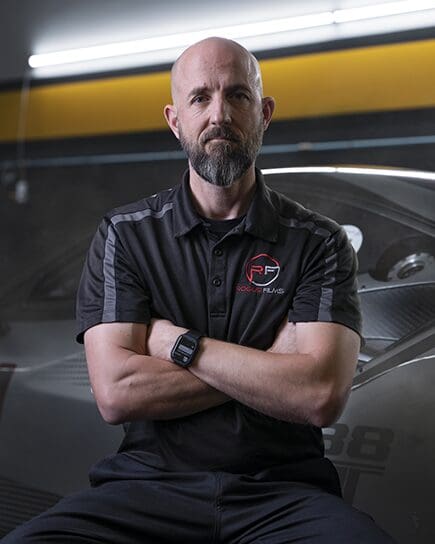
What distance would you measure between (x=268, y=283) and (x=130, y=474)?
0.45m

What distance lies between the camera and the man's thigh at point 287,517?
1.39 meters

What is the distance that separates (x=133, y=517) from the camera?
1.49 meters

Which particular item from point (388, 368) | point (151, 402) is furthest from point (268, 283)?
point (388, 368)

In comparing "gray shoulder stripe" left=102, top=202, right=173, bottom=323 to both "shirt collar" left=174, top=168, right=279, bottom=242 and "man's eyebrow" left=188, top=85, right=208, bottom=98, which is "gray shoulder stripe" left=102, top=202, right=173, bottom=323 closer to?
"shirt collar" left=174, top=168, right=279, bottom=242

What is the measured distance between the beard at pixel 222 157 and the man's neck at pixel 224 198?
22 mm

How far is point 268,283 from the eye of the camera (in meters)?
1.62

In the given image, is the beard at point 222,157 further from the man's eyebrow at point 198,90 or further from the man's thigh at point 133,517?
the man's thigh at point 133,517

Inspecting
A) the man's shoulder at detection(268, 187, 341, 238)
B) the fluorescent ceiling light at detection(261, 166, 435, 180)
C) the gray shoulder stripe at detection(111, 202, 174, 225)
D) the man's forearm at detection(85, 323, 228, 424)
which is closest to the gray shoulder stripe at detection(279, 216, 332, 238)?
the man's shoulder at detection(268, 187, 341, 238)

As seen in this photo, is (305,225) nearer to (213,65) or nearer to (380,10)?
(213,65)

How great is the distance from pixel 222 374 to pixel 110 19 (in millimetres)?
1646

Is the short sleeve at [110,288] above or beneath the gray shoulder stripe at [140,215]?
beneath

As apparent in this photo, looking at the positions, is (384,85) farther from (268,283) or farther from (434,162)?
(268,283)

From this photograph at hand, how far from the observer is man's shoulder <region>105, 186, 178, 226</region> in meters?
1.70

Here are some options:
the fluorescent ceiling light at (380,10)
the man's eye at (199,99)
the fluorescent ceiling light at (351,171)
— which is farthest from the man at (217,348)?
the fluorescent ceiling light at (380,10)
